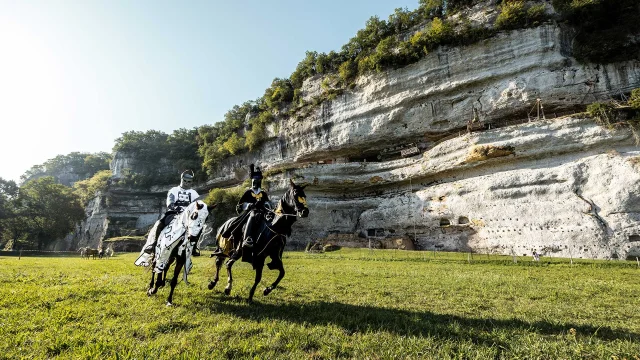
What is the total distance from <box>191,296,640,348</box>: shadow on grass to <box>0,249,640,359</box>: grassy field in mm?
20

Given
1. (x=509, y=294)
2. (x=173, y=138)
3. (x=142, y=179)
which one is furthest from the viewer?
(x=173, y=138)

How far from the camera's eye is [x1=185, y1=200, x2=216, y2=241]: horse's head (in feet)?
22.5

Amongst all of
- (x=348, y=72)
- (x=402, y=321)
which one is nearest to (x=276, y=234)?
(x=402, y=321)

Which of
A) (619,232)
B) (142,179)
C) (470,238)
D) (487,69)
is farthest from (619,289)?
(142,179)

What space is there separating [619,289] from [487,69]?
2791 cm

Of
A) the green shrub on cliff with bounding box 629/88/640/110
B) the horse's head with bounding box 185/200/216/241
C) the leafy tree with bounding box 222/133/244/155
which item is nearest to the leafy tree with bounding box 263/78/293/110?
the leafy tree with bounding box 222/133/244/155

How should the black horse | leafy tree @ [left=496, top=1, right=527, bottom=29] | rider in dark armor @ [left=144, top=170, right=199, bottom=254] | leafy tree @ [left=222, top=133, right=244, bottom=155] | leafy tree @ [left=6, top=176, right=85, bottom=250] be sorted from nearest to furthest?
the black horse
rider in dark armor @ [left=144, top=170, right=199, bottom=254]
leafy tree @ [left=496, top=1, right=527, bottom=29]
leafy tree @ [left=222, top=133, right=244, bottom=155]
leafy tree @ [left=6, top=176, right=85, bottom=250]

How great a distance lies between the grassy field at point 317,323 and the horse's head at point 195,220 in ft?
4.83

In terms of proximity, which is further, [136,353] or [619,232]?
[619,232]

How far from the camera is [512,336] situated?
4301mm

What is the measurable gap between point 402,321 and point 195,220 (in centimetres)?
489

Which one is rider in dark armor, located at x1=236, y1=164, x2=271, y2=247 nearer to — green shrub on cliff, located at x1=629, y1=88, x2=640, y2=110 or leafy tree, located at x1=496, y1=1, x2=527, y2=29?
green shrub on cliff, located at x1=629, y1=88, x2=640, y2=110

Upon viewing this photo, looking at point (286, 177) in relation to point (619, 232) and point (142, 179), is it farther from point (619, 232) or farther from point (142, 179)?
point (142, 179)

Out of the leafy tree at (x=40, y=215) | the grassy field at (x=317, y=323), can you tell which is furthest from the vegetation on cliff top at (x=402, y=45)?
the grassy field at (x=317, y=323)
